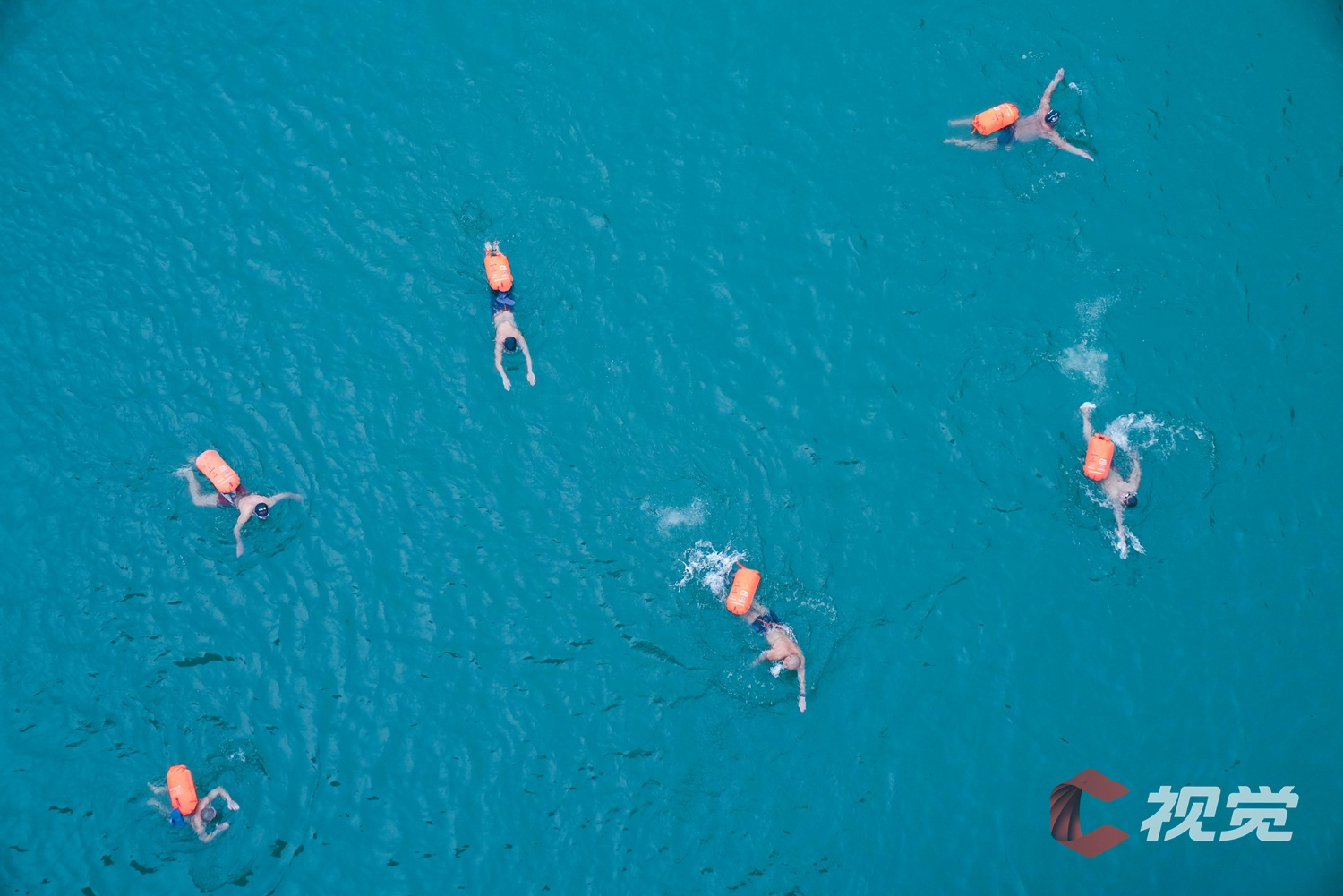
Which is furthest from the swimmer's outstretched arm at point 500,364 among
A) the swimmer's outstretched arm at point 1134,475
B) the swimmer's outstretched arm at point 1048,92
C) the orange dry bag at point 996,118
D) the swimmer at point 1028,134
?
the swimmer's outstretched arm at point 1048,92

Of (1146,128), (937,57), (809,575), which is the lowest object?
(809,575)

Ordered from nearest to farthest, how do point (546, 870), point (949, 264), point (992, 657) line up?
point (546, 870) < point (992, 657) < point (949, 264)

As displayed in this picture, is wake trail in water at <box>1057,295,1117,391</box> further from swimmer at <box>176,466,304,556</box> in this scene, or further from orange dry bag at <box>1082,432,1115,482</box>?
swimmer at <box>176,466,304,556</box>

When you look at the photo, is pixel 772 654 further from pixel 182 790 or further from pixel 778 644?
pixel 182 790

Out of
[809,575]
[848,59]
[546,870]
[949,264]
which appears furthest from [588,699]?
[848,59]

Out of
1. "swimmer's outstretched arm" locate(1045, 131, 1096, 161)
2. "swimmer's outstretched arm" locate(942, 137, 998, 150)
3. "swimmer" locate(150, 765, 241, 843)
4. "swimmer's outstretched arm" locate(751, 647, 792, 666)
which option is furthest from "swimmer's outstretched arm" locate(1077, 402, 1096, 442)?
"swimmer" locate(150, 765, 241, 843)

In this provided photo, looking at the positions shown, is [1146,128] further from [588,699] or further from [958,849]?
[588,699]

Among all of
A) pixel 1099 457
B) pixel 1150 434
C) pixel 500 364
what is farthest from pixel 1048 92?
pixel 500 364
